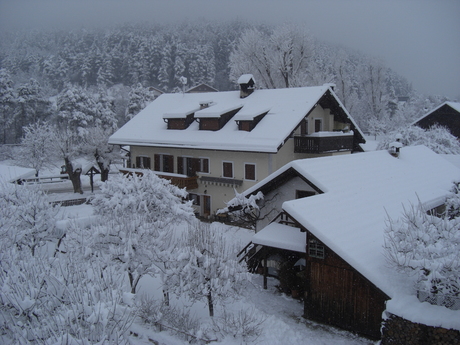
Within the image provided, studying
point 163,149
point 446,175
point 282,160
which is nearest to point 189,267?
point 282,160

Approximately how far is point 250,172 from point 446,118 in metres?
26.2

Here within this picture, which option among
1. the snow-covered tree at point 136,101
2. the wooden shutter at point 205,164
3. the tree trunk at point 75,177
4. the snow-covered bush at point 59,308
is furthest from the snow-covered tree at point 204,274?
the snow-covered tree at point 136,101

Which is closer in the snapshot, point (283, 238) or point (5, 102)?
point (283, 238)

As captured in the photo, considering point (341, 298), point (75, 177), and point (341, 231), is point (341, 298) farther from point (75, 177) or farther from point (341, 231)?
point (75, 177)

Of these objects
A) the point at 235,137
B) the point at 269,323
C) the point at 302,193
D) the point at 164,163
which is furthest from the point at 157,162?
the point at 269,323

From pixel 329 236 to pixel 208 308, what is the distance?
207 inches

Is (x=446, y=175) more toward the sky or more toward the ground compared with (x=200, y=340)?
more toward the sky

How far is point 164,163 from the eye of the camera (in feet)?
94.7

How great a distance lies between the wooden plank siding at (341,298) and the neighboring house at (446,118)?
1286 inches

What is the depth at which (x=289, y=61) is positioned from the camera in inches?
1658

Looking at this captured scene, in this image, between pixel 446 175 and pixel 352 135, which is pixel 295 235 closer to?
pixel 446 175

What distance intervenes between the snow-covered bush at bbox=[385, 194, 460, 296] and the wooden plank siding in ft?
5.06

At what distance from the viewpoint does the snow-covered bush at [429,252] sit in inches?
336

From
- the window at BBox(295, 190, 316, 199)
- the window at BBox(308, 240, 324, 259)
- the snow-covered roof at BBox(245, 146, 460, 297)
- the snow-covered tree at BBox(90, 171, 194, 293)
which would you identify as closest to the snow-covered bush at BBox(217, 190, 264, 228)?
the snow-covered roof at BBox(245, 146, 460, 297)
